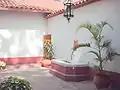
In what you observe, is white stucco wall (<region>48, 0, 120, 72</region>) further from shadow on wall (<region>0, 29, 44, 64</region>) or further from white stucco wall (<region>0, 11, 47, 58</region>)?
shadow on wall (<region>0, 29, 44, 64</region>)

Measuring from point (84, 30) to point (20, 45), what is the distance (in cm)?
592

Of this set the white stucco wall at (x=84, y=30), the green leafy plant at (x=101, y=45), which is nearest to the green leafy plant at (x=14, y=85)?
the green leafy plant at (x=101, y=45)

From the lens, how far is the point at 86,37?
11.4m

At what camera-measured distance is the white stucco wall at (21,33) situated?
15.6m

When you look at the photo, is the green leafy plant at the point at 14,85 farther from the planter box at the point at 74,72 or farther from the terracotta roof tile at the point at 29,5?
the terracotta roof tile at the point at 29,5

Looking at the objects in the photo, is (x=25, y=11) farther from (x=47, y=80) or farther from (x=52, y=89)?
(x=52, y=89)

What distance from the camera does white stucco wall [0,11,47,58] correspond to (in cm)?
1562

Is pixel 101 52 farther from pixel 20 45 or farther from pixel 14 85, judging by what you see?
pixel 20 45

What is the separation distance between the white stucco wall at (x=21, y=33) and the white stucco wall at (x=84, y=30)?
35.3 inches

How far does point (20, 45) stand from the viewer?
52.8 ft

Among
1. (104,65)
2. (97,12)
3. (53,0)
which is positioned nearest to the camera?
(104,65)

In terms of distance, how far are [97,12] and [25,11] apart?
6444 millimetres

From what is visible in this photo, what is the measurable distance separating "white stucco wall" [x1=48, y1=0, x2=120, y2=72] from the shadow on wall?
4.06 feet

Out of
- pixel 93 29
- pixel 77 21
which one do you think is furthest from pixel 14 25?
pixel 93 29
